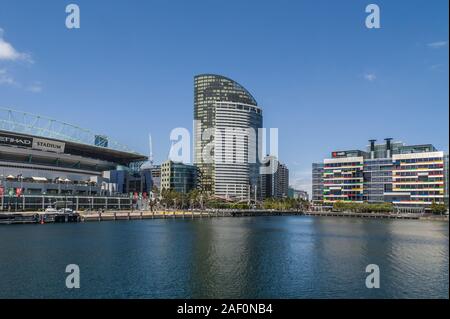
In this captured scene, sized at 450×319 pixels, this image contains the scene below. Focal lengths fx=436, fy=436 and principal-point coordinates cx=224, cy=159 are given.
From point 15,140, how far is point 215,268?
152488 mm

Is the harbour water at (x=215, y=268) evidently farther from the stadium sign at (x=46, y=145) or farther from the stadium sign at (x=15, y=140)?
the stadium sign at (x=46, y=145)

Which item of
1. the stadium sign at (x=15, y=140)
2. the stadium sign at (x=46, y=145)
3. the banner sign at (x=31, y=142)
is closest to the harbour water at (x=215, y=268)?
the stadium sign at (x=15, y=140)

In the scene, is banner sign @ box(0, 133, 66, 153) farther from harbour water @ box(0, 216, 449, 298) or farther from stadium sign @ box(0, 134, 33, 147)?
harbour water @ box(0, 216, 449, 298)

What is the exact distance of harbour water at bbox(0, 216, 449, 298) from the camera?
156ft

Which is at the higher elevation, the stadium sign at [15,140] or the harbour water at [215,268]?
the stadium sign at [15,140]

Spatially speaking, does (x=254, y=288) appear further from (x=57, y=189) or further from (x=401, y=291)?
(x=57, y=189)

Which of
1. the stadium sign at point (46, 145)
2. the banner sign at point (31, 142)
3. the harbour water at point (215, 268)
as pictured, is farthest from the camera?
the stadium sign at point (46, 145)

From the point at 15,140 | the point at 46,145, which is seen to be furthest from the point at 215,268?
the point at 46,145

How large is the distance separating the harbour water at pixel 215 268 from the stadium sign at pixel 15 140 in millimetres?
102899

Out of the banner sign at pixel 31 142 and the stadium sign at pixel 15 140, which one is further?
the banner sign at pixel 31 142

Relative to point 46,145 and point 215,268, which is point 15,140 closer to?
point 46,145

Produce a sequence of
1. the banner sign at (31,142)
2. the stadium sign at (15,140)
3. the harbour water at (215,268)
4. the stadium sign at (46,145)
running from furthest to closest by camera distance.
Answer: the stadium sign at (46,145) → the banner sign at (31,142) → the stadium sign at (15,140) → the harbour water at (215,268)

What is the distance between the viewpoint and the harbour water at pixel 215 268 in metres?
47.7
